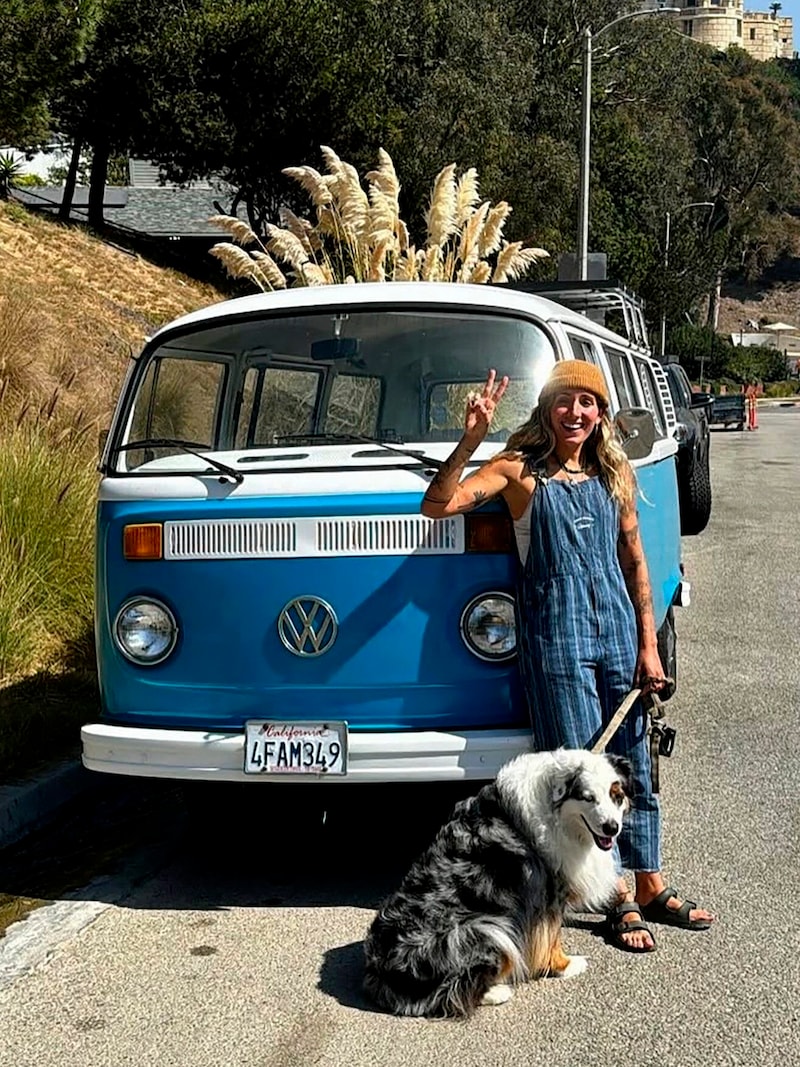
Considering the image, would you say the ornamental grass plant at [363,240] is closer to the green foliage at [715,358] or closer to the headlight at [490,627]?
the headlight at [490,627]

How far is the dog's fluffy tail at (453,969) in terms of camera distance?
426 cm

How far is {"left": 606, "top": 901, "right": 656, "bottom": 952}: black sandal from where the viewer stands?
489 centimetres

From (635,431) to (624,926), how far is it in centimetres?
196

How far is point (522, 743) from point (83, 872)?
2040mm

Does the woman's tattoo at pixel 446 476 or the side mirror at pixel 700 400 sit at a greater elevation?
the woman's tattoo at pixel 446 476

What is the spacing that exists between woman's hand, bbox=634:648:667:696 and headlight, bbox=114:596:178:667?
170cm

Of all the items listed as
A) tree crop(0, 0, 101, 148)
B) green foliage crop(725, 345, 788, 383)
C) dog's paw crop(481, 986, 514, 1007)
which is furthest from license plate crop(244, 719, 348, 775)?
green foliage crop(725, 345, 788, 383)

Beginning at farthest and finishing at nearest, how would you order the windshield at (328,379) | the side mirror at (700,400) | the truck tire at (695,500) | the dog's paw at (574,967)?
the side mirror at (700,400) → the truck tire at (695,500) → the windshield at (328,379) → the dog's paw at (574,967)

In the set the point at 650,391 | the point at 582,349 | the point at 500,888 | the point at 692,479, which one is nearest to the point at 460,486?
the point at 500,888

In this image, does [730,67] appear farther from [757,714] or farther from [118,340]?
[757,714]

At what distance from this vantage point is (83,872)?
590 cm

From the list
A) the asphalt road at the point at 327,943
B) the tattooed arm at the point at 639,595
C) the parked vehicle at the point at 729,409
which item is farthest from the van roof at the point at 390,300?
the parked vehicle at the point at 729,409

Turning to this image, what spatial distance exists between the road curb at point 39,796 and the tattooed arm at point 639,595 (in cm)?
293

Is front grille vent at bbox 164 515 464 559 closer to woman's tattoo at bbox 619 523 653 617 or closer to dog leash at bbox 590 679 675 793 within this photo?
woman's tattoo at bbox 619 523 653 617
